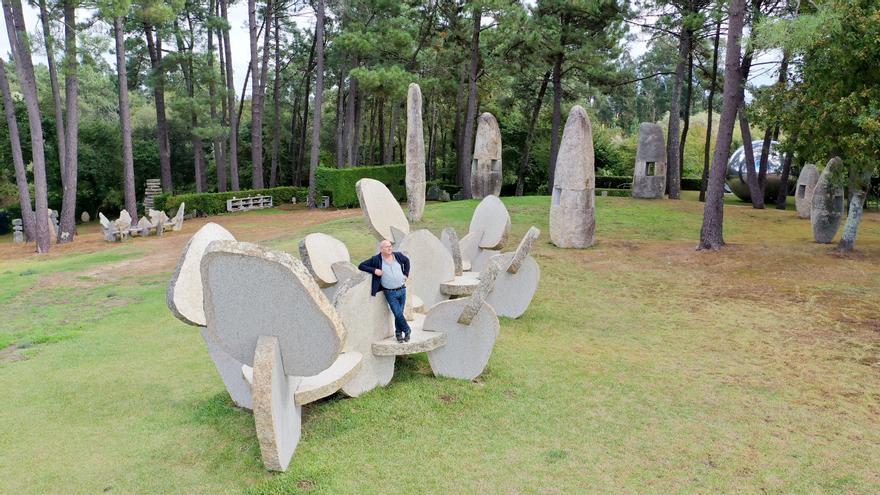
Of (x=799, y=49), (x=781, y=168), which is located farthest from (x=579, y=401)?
(x=781, y=168)

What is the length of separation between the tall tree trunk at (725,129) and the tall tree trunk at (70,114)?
17481 millimetres

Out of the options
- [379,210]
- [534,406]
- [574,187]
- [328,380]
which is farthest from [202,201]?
Result: [534,406]

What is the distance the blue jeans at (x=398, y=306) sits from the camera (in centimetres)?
548

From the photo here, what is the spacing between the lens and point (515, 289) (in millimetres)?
8328

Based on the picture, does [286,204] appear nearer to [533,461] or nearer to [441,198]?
[441,198]

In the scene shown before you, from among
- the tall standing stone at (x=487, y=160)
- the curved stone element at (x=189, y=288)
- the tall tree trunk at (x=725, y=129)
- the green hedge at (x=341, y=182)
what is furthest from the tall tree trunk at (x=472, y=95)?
the curved stone element at (x=189, y=288)

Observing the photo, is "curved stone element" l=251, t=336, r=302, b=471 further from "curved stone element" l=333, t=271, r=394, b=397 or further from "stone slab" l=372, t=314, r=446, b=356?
"stone slab" l=372, t=314, r=446, b=356

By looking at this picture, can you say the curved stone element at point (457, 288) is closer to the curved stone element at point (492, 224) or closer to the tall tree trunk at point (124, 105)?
the curved stone element at point (492, 224)

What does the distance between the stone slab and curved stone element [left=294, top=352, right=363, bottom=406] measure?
1.08ft

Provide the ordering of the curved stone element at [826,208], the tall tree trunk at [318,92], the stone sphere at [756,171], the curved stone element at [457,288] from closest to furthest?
the curved stone element at [457,288], the curved stone element at [826,208], the stone sphere at [756,171], the tall tree trunk at [318,92]

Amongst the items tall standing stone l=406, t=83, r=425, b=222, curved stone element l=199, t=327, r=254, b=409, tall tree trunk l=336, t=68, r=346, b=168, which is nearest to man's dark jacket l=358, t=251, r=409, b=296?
curved stone element l=199, t=327, r=254, b=409

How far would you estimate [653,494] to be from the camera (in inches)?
162

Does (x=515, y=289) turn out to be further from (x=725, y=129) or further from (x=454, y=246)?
(x=725, y=129)

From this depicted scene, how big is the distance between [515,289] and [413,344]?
3.10 metres
